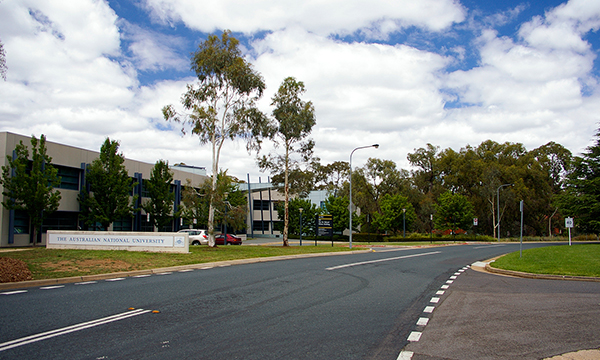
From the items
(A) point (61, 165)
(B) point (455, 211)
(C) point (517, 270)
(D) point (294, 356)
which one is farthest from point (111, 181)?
(B) point (455, 211)

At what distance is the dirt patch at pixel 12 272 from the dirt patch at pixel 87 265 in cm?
117

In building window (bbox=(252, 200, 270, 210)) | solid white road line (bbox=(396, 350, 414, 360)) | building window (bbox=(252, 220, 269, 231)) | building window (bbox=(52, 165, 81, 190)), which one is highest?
building window (bbox=(52, 165, 81, 190))

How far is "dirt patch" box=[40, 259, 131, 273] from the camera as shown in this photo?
13266mm

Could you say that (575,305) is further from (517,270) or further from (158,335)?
(158,335)

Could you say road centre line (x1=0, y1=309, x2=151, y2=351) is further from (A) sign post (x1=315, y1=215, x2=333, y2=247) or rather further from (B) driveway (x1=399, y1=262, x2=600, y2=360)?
(A) sign post (x1=315, y1=215, x2=333, y2=247)

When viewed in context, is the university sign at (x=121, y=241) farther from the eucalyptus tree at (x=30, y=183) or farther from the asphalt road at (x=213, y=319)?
the asphalt road at (x=213, y=319)

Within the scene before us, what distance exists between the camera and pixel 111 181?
3219cm

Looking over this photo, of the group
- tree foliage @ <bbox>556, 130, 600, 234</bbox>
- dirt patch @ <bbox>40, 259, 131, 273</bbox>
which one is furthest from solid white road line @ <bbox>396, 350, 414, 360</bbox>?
tree foliage @ <bbox>556, 130, 600, 234</bbox>

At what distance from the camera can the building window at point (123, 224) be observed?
38281mm

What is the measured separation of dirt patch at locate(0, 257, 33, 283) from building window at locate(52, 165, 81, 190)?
22354 mm

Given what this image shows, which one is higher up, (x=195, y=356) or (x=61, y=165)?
(x=61, y=165)

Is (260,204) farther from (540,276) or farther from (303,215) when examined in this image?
(540,276)

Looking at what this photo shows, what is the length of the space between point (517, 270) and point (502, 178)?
5951 cm

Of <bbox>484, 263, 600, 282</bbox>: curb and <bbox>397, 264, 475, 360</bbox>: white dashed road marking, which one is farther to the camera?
<bbox>484, 263, 600, 282</bbox>: curb
